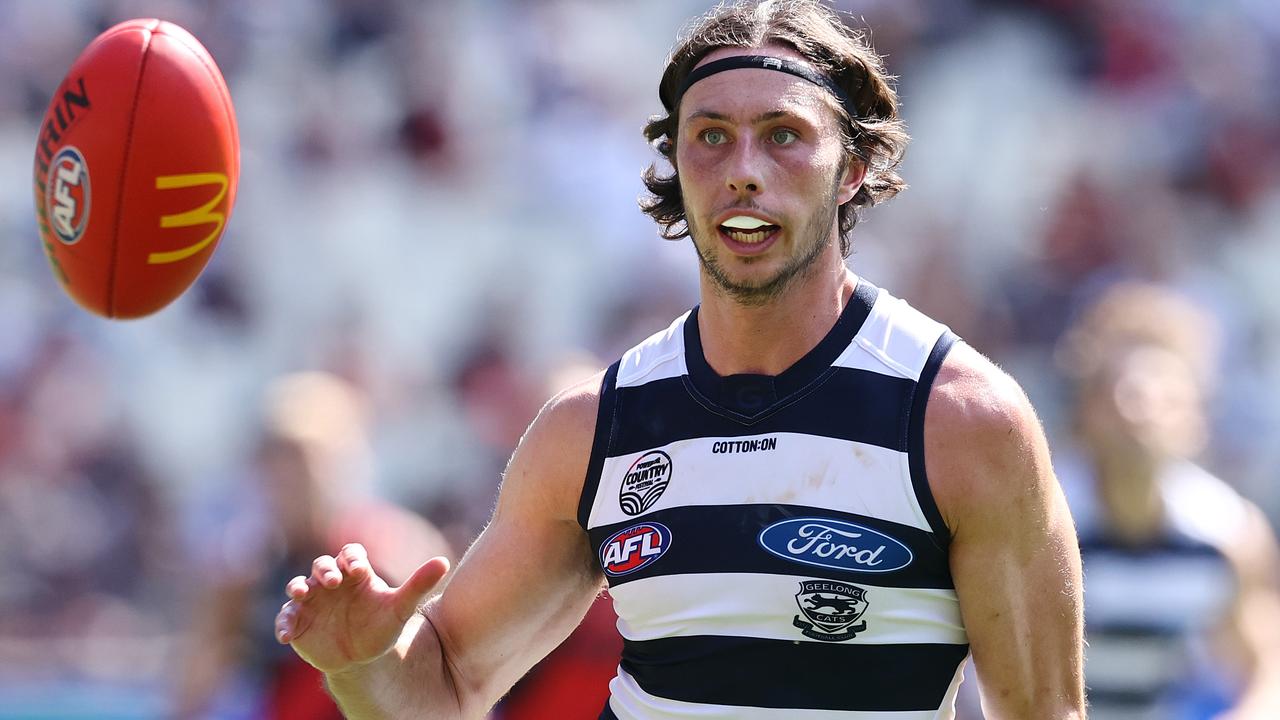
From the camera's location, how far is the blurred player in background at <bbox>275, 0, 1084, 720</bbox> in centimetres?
303

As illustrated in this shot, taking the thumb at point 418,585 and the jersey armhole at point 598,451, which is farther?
the jersey armhole at point 598,451

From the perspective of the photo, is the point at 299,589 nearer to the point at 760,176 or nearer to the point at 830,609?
the point at 830,609

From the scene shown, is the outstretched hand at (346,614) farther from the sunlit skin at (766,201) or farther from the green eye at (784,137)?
the green eye at (784,137)

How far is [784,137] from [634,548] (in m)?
0.87

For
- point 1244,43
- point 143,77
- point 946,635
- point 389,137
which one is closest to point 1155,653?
point 946,635

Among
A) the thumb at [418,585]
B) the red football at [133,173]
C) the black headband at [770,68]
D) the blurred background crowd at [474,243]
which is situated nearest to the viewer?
the thumb at [418,585]

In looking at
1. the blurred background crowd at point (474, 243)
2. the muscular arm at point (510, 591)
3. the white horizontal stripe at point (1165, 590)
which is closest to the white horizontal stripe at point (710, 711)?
the muscular arm at point (510, 591)

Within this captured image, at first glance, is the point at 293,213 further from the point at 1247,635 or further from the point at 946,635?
the point at 946,635

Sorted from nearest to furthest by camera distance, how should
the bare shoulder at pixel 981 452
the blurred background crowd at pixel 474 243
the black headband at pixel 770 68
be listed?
the bare shoulder at pixel 981 452 < the black headband at pixel 770 68 < the blurred background crowd at pixel 474 243

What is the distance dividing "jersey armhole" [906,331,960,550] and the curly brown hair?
491 mm

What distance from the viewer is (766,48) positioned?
3.29 metres

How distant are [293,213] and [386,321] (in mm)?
902

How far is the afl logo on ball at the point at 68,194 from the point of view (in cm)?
378

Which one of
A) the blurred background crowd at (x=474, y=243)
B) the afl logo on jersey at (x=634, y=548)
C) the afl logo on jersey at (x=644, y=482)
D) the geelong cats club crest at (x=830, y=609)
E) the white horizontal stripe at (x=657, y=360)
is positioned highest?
the blurred background crowd at (x=474, y=243)
